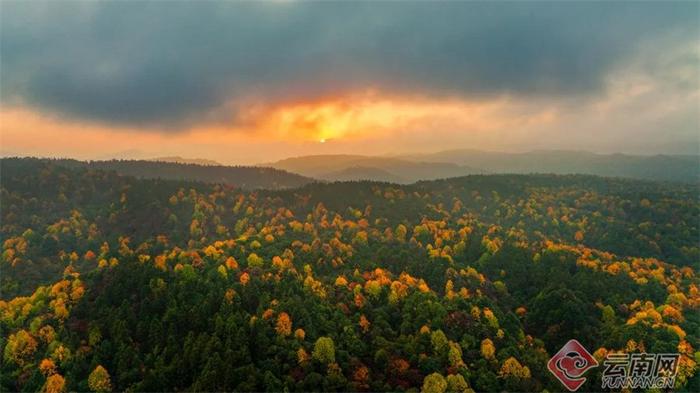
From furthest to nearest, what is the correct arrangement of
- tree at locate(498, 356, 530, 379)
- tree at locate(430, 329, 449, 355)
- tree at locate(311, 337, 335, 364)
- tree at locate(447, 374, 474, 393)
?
tree at locate(430, 329, 449, 355)
tree at locate(498, 356, 530, 379)
tree at locate(311, 337, 335, 364)
tree at locate(447, 374, 474, 393)

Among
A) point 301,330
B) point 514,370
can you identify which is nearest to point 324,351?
point 301,330

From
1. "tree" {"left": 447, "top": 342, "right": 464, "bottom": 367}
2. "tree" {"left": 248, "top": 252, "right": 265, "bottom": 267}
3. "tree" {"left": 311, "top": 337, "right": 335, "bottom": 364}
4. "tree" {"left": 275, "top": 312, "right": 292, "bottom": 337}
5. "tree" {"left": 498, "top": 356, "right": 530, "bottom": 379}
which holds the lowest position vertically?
"tree" {"left": 498, "top": 356, "right": 530, "bottom": 379}

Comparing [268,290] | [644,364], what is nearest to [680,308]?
[644,364]

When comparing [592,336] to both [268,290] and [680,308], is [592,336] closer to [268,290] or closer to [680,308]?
[680,308]

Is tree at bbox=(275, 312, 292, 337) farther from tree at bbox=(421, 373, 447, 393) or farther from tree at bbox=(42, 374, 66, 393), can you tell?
tree at bbox=(42, 374, 66, 393)

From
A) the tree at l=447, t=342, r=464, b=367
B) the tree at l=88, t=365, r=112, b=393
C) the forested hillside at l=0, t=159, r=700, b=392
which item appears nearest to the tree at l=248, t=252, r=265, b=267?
the forested hillside at l=0, t=159, r=700, b=392
